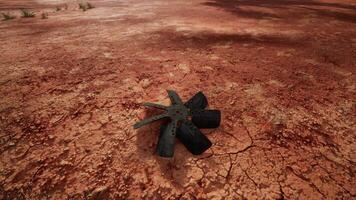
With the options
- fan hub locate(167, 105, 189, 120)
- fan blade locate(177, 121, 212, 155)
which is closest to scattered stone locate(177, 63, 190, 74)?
fan hub locate(167, 105, 189, 120)

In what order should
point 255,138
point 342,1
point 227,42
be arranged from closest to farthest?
point 255,138 → point 227,42 → point 342,1

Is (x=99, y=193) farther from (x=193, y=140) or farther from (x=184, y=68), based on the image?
(x=184, y=68)

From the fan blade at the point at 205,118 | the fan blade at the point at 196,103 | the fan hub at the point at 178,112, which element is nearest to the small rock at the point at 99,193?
the fan hub at the point at 178,112

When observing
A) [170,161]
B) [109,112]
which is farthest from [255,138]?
[109,112]

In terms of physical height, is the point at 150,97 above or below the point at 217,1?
below

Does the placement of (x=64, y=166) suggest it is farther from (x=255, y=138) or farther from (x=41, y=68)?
(x=41, y=68)

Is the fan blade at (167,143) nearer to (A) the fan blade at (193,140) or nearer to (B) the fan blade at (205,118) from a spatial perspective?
(A) the fan blade at (193,140)

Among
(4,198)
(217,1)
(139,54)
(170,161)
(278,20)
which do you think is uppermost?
(217,1)

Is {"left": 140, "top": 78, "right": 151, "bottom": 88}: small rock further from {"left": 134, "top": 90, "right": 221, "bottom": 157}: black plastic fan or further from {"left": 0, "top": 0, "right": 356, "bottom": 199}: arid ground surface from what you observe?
{"left": 134, "top": 90, "right": 221, "bottom": 157}: black plastic fan
